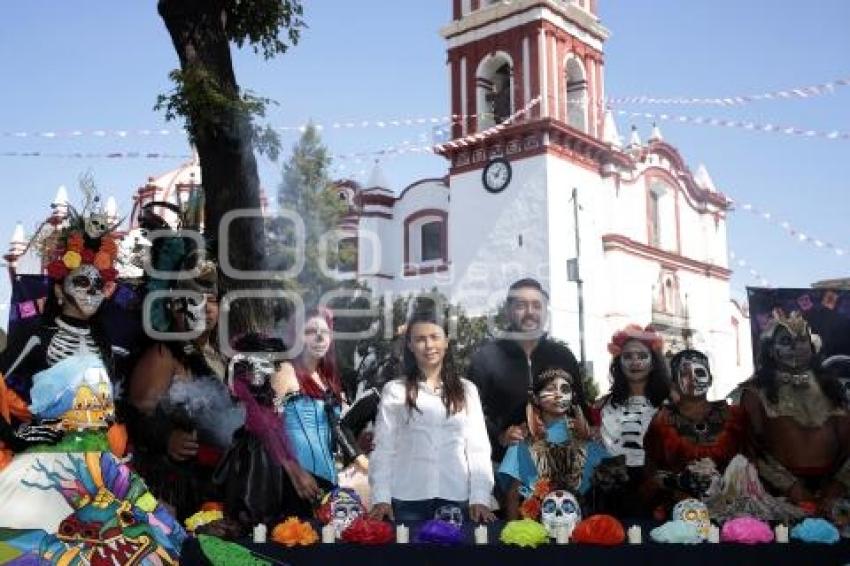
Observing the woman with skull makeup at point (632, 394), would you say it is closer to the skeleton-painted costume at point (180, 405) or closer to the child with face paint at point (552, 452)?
the child with face paint at point (552, 452)

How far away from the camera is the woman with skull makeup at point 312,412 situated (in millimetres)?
4871

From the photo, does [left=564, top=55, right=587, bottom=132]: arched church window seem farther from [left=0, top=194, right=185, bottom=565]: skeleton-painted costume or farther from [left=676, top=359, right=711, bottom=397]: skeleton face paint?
[left=0, top=194, right=185, bottom=565]: skeleton-painted costume

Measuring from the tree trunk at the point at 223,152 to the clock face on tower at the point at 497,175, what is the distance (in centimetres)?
1697

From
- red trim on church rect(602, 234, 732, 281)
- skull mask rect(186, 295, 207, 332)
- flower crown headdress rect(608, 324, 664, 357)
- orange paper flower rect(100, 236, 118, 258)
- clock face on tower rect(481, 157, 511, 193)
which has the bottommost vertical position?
flower crown headdress rect(608, 324, 664, 357)

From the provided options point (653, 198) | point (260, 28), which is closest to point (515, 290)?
point (260, 28)

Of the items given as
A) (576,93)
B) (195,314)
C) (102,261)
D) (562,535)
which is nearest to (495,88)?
(576,93)

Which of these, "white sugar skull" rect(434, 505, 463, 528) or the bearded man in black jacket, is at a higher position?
the bearded man in black jacket

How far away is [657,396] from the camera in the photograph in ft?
18.7

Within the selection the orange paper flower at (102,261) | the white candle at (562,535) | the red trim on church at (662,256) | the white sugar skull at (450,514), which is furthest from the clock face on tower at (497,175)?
the white candle at (562,535)

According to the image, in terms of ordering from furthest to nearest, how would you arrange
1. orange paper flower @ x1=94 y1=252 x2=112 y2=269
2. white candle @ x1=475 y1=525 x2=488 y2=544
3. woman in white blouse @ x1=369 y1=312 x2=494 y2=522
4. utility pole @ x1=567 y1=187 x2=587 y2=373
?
utility pole @ x1=567 y1=187 x2=587 y2=373 < orange paper flower @ x1=94 y1=252 x2=112 y2=269 < woman in white blouse @ x1=369 y1=312 x2=494 y2=522 < white candle @ x1=475 y1=525 x2=488 y2=544

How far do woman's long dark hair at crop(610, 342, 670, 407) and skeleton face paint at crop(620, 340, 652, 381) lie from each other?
0.05 meters

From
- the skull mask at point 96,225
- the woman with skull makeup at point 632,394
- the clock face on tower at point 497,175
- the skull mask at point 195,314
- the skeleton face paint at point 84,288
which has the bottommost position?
the woman with skull makeup at point 632,394

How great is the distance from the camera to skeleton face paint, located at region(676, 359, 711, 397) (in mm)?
5031

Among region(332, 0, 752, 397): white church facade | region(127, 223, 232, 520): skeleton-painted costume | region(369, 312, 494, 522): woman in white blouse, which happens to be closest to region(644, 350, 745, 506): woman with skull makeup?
region(369, 312, 494, 522): woman in white blouse
